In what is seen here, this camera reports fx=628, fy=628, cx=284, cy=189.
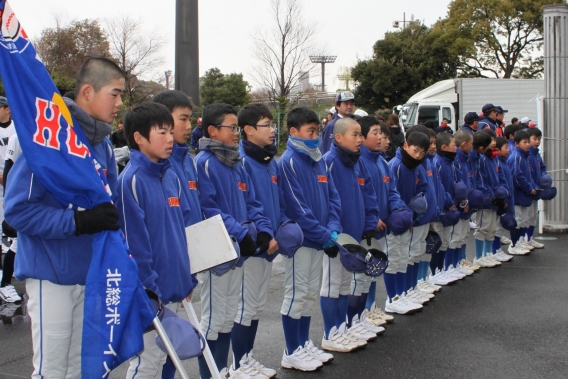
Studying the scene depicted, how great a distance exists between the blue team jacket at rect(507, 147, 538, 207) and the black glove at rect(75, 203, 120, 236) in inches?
311

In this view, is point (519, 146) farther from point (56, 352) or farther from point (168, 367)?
point (56, 352)

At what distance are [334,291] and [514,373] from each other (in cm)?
154

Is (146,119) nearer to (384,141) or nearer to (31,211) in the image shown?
(31,211)

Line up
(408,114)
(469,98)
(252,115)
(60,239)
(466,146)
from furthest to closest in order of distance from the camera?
1. (469,98)
2. (408,114)
3. (466,146)
4. (252,115)
5. (60,239)

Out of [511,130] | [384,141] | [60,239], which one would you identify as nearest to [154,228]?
[60,239]

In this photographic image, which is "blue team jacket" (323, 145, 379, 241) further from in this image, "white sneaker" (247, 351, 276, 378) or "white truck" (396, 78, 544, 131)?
"white truck" (396, 78, 544, 131)

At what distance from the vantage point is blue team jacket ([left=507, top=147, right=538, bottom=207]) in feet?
31.2

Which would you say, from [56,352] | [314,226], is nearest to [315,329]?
[314,226]

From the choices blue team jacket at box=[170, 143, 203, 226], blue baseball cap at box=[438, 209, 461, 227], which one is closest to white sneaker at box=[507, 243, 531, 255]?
blue baseball cap at box=[438, 209, 461, 227]

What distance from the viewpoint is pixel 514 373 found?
191 inches

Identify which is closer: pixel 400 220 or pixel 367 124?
pixel 400 220

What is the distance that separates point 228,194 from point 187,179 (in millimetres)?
401

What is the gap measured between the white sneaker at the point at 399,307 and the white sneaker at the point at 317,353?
5.29 ft

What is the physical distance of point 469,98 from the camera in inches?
1014
